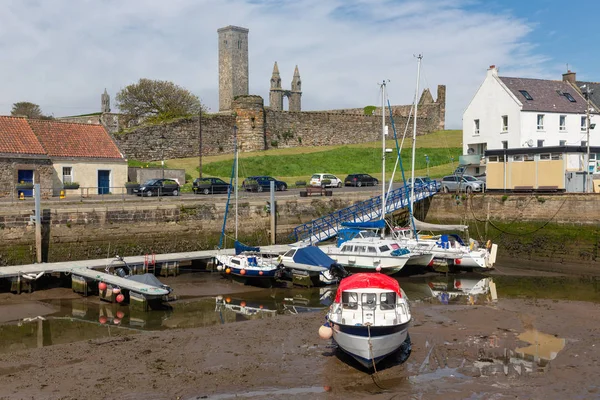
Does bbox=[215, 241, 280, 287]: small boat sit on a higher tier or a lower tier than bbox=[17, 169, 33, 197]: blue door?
lower

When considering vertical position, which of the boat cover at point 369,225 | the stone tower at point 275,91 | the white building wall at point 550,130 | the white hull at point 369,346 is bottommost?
the white hull at point 369,346

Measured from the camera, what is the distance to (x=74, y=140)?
35.3 meters

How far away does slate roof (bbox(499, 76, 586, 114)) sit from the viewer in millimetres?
40531

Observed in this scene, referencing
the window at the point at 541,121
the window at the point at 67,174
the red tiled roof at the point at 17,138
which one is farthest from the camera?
the window at the point at 541,121

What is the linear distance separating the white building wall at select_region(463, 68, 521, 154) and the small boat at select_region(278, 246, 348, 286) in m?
21.4

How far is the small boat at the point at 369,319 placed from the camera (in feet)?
44.6

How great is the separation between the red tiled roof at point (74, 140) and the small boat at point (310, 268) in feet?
52.5

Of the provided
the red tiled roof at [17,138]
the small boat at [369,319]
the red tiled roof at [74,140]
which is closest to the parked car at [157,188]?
the red tiled roof at [74,140]

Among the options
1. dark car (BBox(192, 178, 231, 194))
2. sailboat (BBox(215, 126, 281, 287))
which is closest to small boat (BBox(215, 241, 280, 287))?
sailboat (BBox(215, 126, 281, 287))

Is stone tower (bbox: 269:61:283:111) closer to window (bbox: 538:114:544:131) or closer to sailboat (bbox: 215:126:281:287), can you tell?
window (bbox: 538:114:544:131)

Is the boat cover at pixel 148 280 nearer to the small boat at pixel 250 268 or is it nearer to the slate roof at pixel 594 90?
the small boat at pixel 250 268

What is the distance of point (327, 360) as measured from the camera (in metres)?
14.6

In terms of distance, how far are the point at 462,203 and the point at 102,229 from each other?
17.8 metres

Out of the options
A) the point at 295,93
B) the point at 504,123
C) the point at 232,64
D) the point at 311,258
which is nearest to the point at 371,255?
the point at 311,258
